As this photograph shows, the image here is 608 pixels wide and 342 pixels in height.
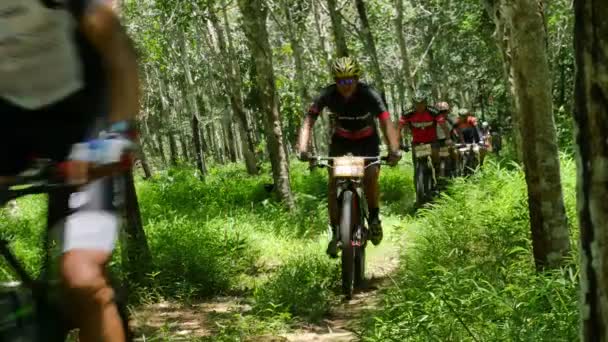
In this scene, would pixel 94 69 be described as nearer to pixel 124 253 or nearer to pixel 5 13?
pixel 5 13

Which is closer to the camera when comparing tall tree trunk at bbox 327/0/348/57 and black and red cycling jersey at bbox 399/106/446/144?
black and red cycling jersey at bbox 399/106/446/144

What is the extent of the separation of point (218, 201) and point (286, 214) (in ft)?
7.36

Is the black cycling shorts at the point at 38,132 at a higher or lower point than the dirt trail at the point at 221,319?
higher

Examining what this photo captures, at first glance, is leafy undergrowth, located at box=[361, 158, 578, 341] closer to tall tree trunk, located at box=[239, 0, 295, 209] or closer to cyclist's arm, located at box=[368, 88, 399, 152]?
cyclist's arm, located at box=[368, 88, 399, 152]

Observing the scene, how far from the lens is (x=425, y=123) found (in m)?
10.7

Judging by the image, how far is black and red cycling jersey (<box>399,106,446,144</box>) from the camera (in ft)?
35.1

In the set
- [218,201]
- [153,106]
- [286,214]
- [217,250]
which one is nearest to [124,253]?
[217,250]

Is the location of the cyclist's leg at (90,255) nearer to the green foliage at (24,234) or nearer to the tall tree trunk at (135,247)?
the tall tree trunk at (135,247)

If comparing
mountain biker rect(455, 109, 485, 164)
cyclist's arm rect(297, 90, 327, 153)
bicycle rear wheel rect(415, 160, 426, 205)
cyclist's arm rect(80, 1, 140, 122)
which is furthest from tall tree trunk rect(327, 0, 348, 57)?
cyclist's arm rect(80, 1, 140, 122)

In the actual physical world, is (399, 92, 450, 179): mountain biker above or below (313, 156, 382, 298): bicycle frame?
above

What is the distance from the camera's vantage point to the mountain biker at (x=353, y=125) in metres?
6.04

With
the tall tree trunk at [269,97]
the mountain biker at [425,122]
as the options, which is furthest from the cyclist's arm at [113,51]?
the mountain biker at [425,122]

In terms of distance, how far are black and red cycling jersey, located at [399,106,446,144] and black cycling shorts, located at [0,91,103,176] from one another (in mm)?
8929

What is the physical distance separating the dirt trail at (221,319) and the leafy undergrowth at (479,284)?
35 cm
